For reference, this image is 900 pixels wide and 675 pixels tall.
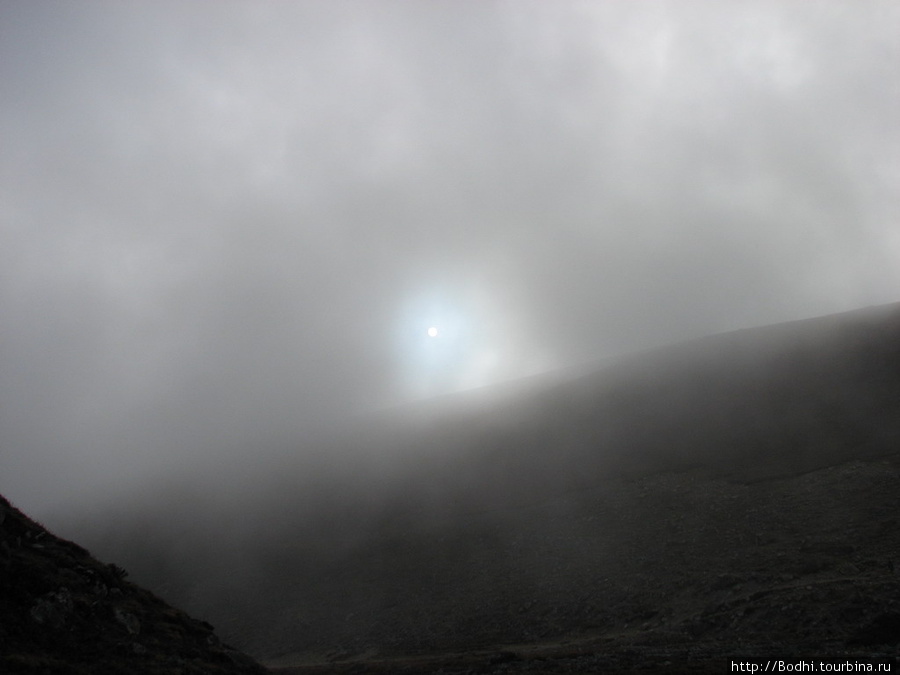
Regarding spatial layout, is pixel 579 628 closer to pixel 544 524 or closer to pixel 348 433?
pixel 544 524

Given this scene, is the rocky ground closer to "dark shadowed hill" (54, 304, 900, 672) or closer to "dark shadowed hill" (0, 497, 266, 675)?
"dark shadowed hill" (54, 304, 900, 672)

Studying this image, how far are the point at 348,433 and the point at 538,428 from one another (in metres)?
69.5

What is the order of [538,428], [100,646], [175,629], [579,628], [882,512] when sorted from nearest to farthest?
[100,646], [175,629], [579,628], [882,512], [538,428]

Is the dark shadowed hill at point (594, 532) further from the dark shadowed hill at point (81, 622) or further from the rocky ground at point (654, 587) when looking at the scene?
the dark shadowed hill at point (81, 622)

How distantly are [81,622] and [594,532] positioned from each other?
154 feet

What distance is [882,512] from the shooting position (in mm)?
43094

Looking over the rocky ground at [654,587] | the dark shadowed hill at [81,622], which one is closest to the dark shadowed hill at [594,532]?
the rocky ground at [654,587]

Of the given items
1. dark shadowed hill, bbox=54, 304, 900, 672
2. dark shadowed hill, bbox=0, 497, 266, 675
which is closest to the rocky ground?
dark shadowed hill, bbox=54, 304, 900, 672

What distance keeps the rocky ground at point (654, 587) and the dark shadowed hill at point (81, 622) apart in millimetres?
17135

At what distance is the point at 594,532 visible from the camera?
55.4 metres

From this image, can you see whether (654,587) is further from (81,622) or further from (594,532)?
(81,622)

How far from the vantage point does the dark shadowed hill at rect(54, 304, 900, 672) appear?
35.2 metres

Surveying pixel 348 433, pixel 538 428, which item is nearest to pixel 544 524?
pixel 538 428

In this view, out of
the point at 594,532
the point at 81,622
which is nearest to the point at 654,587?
the point at 594,532
